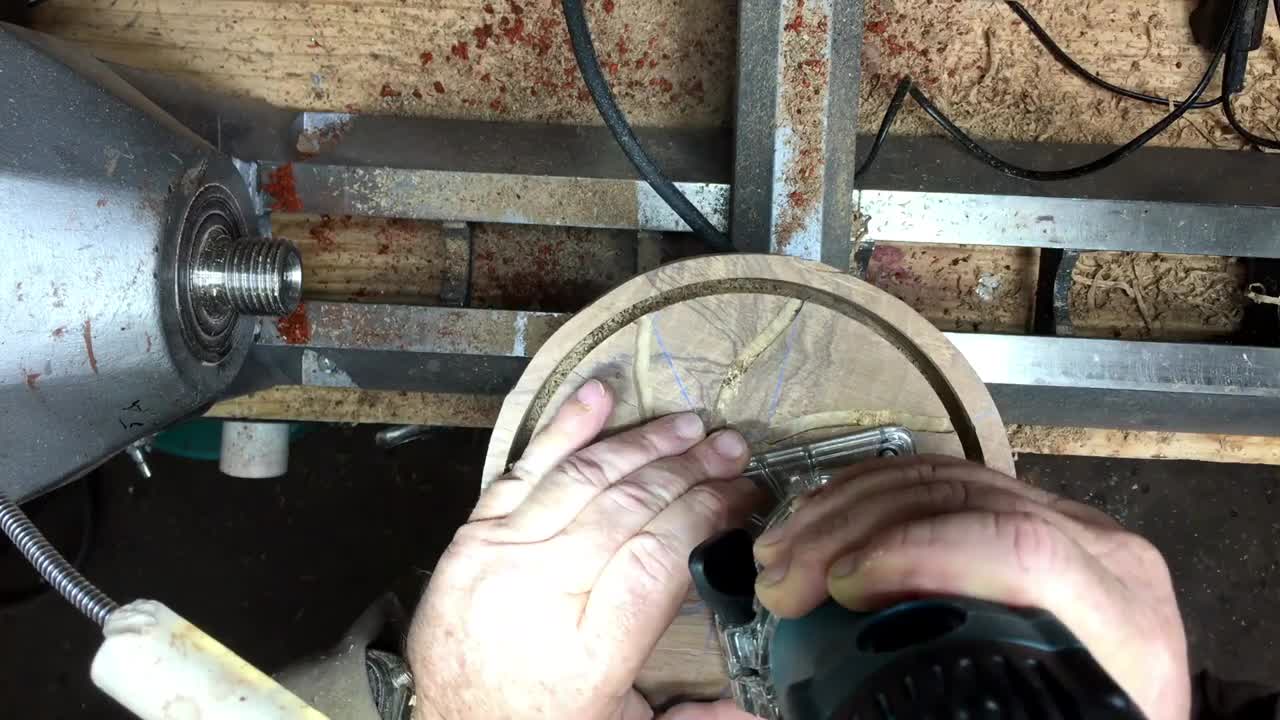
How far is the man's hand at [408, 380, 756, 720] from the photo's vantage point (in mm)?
826

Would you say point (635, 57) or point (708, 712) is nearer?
point (708, 712)

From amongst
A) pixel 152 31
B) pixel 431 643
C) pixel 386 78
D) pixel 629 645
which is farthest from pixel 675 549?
pixel 152 31

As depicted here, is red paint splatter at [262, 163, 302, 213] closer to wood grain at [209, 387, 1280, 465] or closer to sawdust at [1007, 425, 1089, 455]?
wood grain at [209, 387, 1280, 465]

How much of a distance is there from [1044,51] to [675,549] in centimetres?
99

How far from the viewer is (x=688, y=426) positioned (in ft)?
2.84

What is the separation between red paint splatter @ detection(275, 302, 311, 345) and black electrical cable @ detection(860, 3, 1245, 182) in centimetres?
85

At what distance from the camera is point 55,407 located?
733mm

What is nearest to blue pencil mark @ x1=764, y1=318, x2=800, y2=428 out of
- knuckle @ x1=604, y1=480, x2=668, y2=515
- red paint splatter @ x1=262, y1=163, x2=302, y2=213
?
knuckle @ x1=604, y1=480, x2=668, y2=515

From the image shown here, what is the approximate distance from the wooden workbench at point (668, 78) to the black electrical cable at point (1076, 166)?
49mm

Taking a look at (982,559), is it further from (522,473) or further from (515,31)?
(515,31)

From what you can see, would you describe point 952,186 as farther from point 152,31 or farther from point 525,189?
point 152,31

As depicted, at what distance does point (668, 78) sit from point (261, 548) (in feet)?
4.60

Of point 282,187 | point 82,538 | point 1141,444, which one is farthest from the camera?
point 82,538

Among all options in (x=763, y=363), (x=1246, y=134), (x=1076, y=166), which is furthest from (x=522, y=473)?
(x=1246, y=134)
